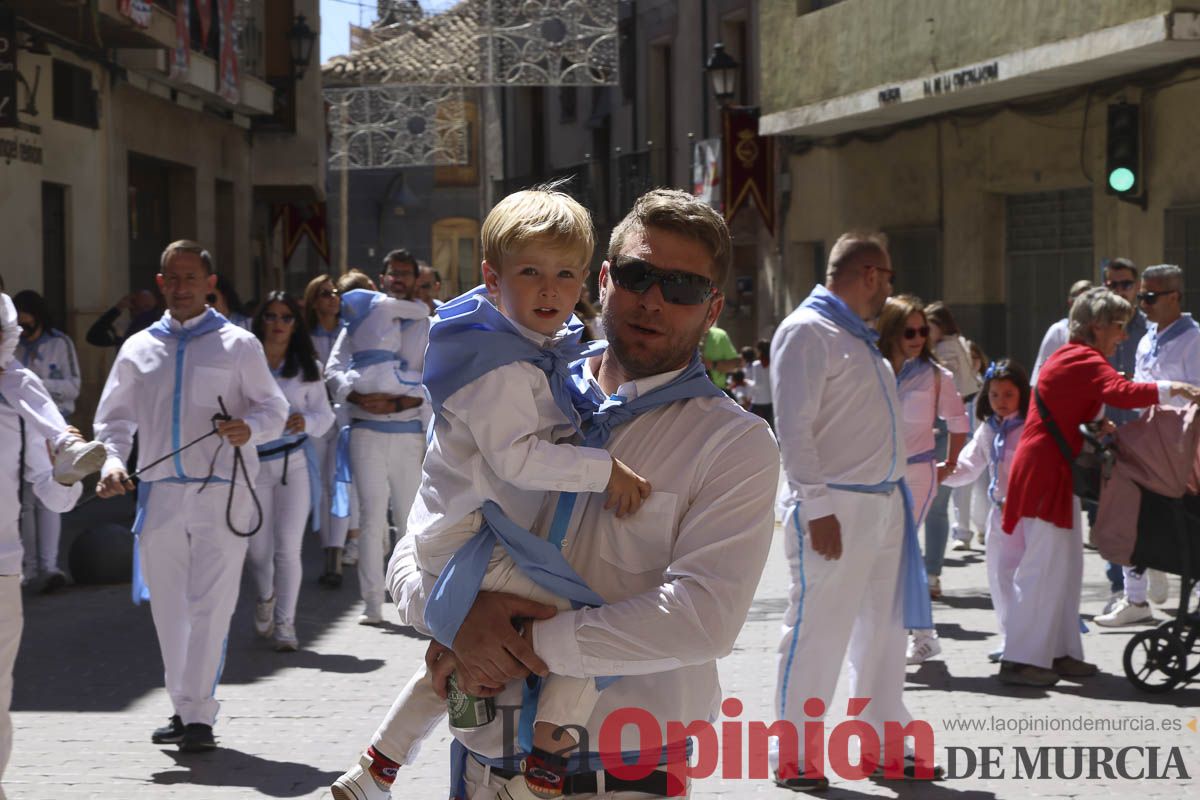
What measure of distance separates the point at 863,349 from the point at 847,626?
3.63 feet

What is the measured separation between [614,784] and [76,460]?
10.7ft

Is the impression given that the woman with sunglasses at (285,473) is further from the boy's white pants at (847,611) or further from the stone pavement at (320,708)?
the boy's white pants at (847,611)

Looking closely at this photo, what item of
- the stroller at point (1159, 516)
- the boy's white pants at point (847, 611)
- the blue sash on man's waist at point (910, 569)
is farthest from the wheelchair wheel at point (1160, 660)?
A: the boy's white pants at point (847, 611)

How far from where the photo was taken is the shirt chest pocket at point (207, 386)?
802 centimetres

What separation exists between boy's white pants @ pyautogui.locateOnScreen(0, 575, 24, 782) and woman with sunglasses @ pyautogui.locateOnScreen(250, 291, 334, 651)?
4182 mm

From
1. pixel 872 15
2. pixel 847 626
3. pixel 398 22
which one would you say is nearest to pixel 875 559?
pixel 847 626

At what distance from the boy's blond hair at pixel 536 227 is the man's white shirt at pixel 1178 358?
870 cm

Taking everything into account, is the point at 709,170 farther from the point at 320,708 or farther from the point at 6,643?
the point at 6,643

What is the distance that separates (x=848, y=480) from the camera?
23.6 feet

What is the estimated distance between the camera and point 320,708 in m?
8.77

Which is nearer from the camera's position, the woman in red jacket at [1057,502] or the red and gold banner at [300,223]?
the woman in red jacket at [1057,502]

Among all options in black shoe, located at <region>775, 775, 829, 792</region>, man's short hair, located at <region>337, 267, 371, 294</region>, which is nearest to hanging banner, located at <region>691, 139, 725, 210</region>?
man's short hair, located at <region>337, 267, 371, 294</region>

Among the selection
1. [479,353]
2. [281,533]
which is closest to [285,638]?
[281,533]

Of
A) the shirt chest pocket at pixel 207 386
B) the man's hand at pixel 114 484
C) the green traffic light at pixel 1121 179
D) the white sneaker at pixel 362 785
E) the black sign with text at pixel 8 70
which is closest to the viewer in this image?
the white sneaker at pixel 362 785
